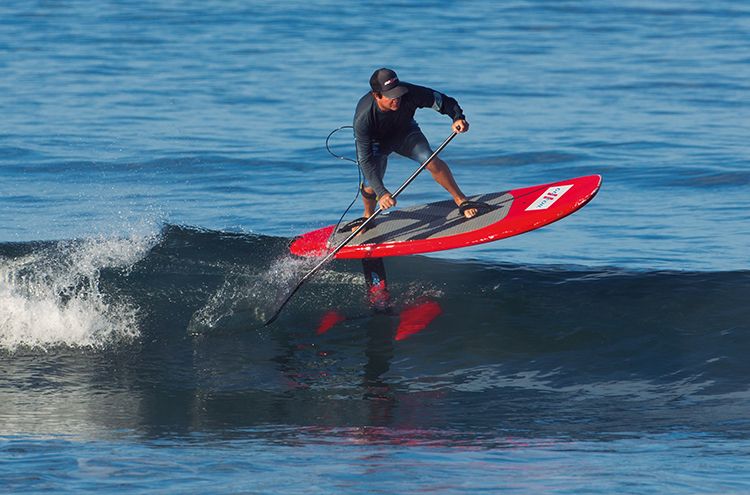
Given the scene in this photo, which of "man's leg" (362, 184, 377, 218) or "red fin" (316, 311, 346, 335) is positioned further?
"man's leg" (362, 184, 377, 218)

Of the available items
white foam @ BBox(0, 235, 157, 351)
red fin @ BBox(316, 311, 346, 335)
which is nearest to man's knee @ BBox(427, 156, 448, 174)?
red fin @ BBox(316, 311, 346, 335)

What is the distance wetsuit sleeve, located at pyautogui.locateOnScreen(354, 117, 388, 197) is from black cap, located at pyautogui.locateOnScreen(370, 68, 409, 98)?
1.32ft

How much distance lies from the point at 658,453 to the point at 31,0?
111 ft

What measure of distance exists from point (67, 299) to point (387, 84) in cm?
374

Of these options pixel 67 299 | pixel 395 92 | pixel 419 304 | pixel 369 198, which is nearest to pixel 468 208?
pixel 369 198

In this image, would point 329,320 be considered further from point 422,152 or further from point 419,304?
point 422,152

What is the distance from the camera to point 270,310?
34.7ft

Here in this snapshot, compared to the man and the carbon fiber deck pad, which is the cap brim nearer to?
the man

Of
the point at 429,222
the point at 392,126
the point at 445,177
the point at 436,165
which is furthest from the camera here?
the point at 429,222

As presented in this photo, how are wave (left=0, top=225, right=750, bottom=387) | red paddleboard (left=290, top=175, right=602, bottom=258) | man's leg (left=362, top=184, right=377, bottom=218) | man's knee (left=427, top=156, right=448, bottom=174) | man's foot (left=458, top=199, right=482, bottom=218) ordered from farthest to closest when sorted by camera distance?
man's leg (left=362, top=184, right=377, bottom=218)
man's foot (left=458, top=199, right=482, bottom=218)
man's knee (left=427, top=156, right=448, bottom=174)
red paddleboard (left=290, top=175, right=602, bottom=258)
wave (left=0, top=225, right=750, bottom=387)

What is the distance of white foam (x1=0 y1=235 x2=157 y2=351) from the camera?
1023cm

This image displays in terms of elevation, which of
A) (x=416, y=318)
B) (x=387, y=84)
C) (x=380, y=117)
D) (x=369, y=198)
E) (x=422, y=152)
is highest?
(x=387, y=84)

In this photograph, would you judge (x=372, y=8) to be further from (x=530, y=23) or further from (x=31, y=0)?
(x=31, y=0)

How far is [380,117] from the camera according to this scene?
390 inches
